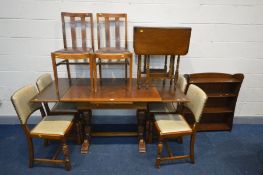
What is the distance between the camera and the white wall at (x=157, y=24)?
7.50 feet

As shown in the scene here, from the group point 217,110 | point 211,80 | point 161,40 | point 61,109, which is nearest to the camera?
point 161,40

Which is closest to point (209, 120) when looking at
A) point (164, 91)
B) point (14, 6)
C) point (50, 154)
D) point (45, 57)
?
point (164, 91)

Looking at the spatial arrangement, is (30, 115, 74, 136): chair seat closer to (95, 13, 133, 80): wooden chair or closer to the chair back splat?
(95, 13, 133, 80): wooden chair

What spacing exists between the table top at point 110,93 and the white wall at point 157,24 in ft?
1.36

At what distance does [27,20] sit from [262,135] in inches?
132

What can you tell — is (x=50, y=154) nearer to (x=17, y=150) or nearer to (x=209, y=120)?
(x=17, y=150)

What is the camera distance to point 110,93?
2006 millimetres

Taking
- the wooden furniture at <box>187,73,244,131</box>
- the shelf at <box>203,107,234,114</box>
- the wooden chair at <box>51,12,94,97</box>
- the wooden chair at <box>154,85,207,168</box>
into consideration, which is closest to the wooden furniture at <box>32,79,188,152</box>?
the wooden chair at <box>154,85,207,168</box>

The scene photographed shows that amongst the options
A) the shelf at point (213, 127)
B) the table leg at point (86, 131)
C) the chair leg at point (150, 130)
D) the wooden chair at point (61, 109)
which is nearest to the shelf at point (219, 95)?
the shelf at point (213, 127)

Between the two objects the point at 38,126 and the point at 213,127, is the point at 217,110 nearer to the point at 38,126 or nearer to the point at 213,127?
the point at 213,127

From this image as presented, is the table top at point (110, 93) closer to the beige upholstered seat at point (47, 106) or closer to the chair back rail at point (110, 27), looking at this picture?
the beige upholstered seat at point (47, 106)

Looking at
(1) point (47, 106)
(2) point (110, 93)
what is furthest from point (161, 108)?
(1) point (47, 106)

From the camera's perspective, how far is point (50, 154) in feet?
7.07

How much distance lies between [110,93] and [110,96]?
0.27ft
